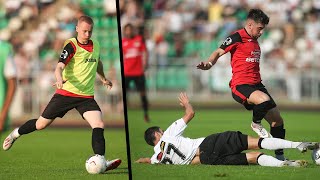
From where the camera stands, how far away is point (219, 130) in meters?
15.1

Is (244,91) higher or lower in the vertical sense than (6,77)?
lower

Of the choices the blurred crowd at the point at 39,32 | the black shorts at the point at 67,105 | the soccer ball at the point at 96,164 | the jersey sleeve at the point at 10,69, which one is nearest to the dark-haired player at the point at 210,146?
the soccer ball at the point at 96,164

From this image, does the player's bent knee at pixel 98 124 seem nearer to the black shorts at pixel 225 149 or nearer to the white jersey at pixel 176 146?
the white jersey at pixel 176 146

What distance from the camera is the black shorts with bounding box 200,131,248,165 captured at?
25.7 ft

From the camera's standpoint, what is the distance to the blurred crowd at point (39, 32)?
18078 millimetres

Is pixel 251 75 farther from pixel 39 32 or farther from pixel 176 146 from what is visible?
pixel 39 32

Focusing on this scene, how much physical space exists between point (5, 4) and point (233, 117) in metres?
7.87

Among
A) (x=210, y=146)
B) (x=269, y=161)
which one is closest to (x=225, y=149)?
(x=210, y=146)

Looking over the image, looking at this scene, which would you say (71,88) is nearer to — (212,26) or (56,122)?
(56,122)

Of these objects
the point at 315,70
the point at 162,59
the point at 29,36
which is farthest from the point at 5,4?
the point at 315,70

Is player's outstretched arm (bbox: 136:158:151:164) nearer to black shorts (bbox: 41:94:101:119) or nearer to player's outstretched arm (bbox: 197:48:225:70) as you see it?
black shorts (bbox: 41:94:101:119)

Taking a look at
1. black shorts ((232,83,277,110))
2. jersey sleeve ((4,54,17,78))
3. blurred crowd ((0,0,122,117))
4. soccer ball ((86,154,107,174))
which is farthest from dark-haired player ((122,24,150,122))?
soccer ball ((86,154,107,174))

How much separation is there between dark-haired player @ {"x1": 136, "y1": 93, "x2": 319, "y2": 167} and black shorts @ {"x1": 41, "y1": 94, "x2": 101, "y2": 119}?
0.56 meters

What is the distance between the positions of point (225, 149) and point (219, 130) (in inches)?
285
